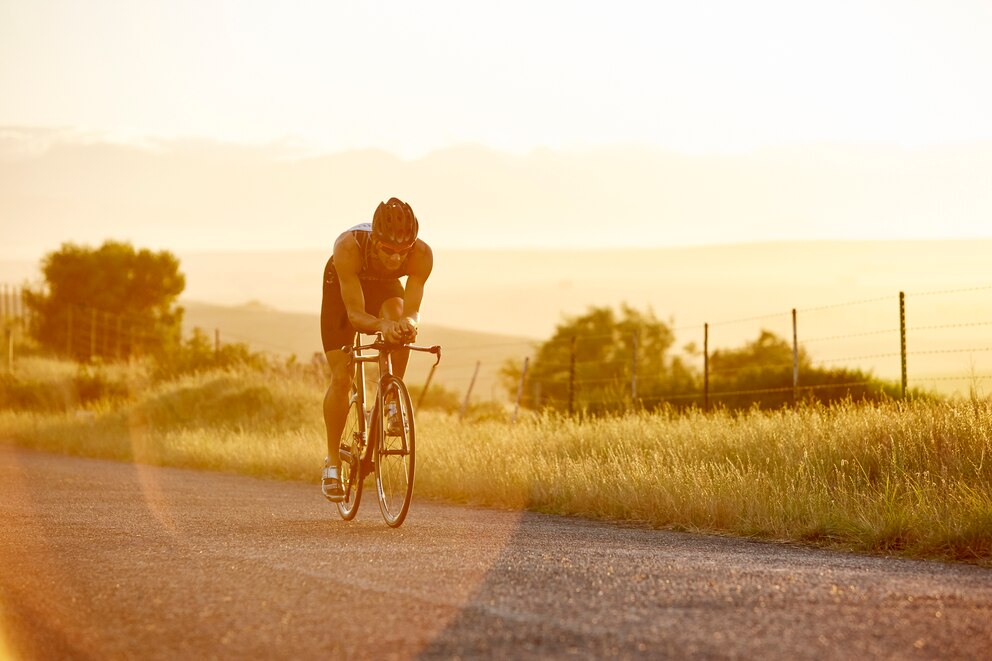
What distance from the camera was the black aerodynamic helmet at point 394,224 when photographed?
8.16m

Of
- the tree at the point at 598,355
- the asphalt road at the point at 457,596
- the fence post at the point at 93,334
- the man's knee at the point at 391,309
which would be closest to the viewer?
the asphalt road at the point at 457,596

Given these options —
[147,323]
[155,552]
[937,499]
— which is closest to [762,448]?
[937,499]

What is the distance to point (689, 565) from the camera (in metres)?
6.32

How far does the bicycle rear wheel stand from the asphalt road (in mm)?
429

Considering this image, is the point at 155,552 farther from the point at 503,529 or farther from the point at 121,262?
the point at 121,262

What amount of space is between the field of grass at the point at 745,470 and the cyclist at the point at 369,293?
2709 mm

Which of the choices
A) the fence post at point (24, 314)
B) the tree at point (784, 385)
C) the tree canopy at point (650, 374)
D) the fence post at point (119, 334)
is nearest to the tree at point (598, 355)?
the tree canopy at point (650, 374)

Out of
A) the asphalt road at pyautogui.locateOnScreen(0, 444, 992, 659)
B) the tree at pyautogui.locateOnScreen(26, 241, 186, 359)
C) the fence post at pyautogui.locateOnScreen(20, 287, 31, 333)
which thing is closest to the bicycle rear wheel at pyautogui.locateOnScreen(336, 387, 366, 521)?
the asphalt road at pyautogui.locateOnScreen(0, 444, 992, 659)

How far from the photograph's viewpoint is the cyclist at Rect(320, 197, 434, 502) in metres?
8.20

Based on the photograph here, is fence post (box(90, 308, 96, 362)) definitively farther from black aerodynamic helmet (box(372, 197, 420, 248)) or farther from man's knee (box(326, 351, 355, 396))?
black aerodynamic helmet (box(372, 197, 420, 248))

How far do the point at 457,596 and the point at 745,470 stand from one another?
6.86 meters

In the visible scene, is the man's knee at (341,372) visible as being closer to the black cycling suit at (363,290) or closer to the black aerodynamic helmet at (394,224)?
the black cycling suit at (363,290)

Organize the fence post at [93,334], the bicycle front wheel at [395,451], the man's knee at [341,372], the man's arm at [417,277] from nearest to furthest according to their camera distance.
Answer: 1. the bicycle front wheel at [395,451]
2. the man's arm at [417,277]
3. the man's knee at [341,372]
4. the fence post at [93,334]

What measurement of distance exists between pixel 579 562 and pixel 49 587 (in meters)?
2.58
